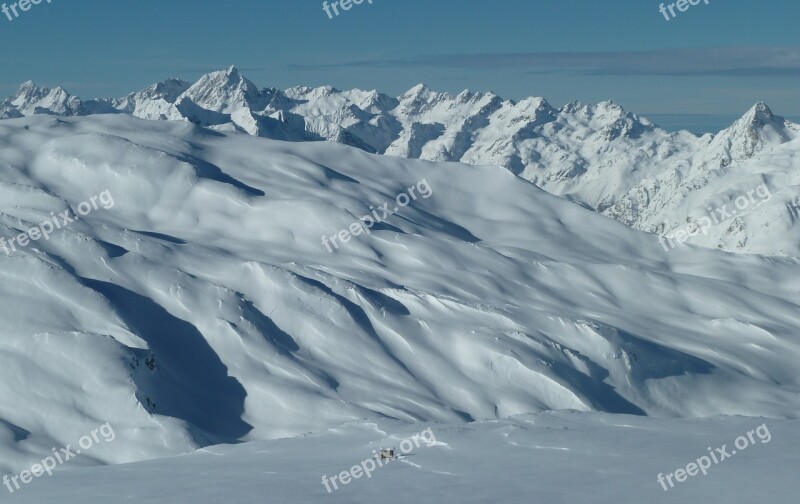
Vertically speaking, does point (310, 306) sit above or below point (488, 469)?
below

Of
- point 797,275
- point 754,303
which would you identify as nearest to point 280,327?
point 754,303

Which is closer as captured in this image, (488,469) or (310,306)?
(488,469)

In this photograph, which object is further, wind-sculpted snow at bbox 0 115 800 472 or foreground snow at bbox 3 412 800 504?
wind-sculpted snow at bbox 0 115 800 472

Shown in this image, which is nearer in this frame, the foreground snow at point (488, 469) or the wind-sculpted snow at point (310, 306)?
the foreground snow at point (488, 469)
